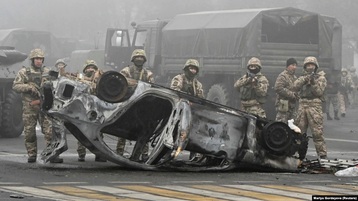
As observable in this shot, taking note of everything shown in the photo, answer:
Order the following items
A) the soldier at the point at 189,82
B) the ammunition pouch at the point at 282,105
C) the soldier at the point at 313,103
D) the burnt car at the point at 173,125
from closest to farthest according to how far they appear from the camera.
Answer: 1. the burnt car at the point at 173,125
2. the soldier at the point at 189,82
3. the soldier at the point at 313,103
4. the ammunition pouch at the point at 282,105

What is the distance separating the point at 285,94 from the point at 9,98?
6467 millimetres

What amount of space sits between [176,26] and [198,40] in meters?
1.61

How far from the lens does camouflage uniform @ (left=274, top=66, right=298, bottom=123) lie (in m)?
19.2

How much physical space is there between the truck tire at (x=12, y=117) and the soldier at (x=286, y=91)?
5.94m

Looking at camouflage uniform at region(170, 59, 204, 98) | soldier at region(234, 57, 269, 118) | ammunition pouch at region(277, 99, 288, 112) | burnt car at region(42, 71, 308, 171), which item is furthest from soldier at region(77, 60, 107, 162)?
ammunition pouch at region(277, 99, 288, 112)

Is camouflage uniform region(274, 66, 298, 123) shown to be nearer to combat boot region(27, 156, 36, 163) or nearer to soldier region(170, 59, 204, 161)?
soldier region(170, 59, 204, 161)

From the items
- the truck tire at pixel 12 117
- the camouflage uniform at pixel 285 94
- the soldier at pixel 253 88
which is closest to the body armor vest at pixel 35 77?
the soldier at pixel 253 88

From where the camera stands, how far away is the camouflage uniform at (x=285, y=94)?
19234mm

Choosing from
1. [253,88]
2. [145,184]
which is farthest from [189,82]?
[145,184]

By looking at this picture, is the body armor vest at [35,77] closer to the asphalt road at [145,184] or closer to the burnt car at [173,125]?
the asphalt road at [145,184]

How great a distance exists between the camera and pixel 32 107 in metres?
16.3

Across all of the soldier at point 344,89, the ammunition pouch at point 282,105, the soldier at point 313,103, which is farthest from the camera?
the soldier at point 344,89

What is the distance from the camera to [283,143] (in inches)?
569

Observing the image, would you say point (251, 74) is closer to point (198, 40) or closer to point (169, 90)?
point (169, 90)
